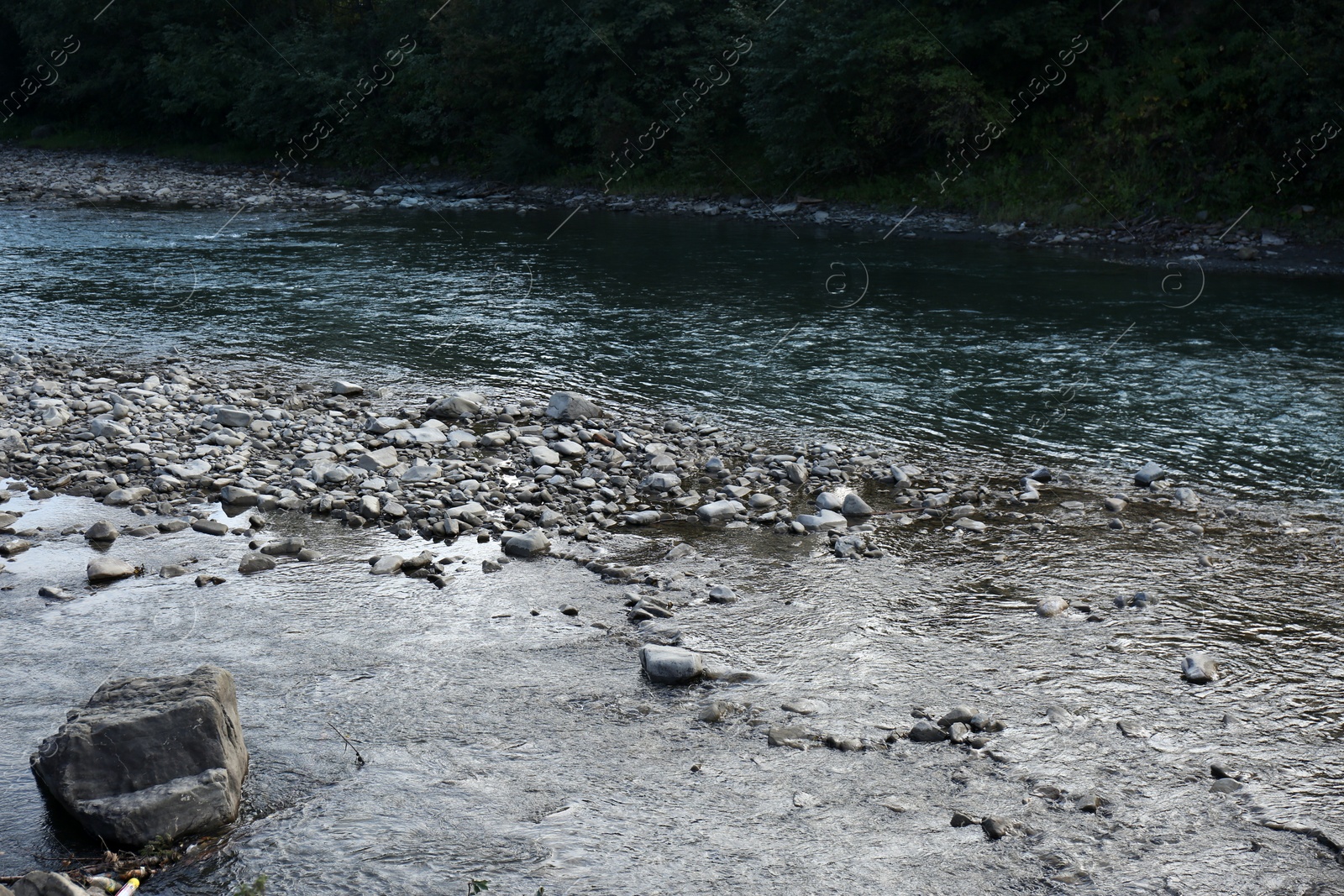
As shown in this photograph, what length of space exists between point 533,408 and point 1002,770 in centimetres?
638

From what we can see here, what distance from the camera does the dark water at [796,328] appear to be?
31.9 ft

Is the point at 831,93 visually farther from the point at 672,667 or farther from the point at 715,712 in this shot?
the point at 715,712

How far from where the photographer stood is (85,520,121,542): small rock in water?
6.67 metres

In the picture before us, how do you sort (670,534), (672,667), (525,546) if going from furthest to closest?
(670,534)
(525,546)
(672,667)

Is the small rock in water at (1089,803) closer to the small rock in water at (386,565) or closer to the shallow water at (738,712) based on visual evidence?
the shallow water at (738,712)

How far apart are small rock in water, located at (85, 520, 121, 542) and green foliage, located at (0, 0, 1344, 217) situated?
19.4 m

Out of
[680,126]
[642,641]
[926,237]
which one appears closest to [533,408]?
[642,641]

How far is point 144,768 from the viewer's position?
3809 millimetres

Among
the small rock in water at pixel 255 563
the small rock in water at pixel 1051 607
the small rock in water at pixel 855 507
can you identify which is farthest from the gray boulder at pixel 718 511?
the small rock in water at pixel 255 563

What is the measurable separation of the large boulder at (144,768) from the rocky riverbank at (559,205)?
703 inches

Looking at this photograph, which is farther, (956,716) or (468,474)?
(468,474)

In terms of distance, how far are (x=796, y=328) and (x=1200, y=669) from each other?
29.7ft

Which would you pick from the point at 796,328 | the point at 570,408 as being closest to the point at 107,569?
the point at 570,408

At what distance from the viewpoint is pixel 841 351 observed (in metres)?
12.6
